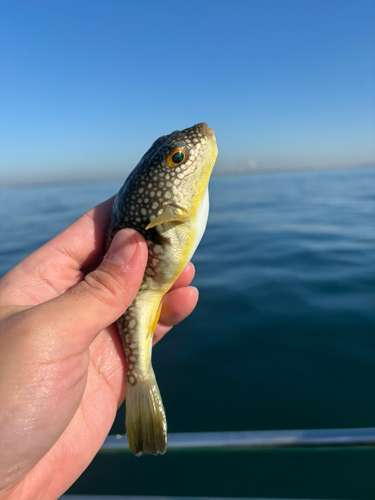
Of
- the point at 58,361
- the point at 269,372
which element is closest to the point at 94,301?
the point at 58,361

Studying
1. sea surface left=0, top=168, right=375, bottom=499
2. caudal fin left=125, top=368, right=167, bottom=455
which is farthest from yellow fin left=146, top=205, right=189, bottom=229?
sea surface left=0, top=168, right=375, bottom=499

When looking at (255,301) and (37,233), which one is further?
(37,233)

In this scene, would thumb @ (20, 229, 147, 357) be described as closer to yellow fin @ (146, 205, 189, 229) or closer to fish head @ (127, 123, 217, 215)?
yellow fin @ (146, 205, 189, 229)

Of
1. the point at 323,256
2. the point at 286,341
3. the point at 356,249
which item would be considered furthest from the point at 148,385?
the point at 356,249

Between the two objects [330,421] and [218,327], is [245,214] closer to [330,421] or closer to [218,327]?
[218,327]

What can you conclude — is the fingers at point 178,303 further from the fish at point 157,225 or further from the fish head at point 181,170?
the fish head at point 181,170

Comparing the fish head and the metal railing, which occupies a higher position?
the fish head
